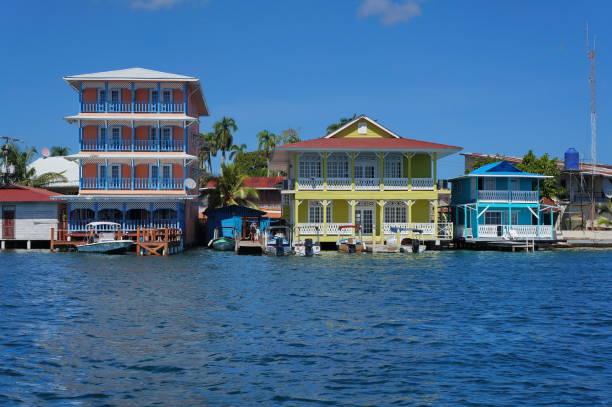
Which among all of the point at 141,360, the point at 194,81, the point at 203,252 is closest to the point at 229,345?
the point at 141,360

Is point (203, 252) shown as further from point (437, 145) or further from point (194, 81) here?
point (437, 145)

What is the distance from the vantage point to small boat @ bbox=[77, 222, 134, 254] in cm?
4150

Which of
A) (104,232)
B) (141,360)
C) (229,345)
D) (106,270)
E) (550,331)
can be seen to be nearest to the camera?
(141,360)

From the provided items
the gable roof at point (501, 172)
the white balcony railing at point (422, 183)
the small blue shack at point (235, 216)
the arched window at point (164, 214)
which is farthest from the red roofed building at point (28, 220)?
the gable roof at point (501, 172)

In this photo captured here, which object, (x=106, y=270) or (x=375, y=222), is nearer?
(x=106, y=270)

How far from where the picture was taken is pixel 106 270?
1242 inches

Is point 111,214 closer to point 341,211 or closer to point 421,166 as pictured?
point 341,211

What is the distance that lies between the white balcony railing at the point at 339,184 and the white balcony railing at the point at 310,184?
62 centimetres

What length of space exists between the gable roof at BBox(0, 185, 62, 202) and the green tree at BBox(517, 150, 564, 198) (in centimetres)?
3847

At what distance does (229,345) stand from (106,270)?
18.1 meters

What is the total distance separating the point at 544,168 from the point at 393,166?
1662 cm

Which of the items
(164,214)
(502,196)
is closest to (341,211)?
(502,196)

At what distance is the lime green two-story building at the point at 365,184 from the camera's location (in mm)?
44219

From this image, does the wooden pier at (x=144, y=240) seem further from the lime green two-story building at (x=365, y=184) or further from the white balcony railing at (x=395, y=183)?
the white balcony railing at (x=395, y=183)
